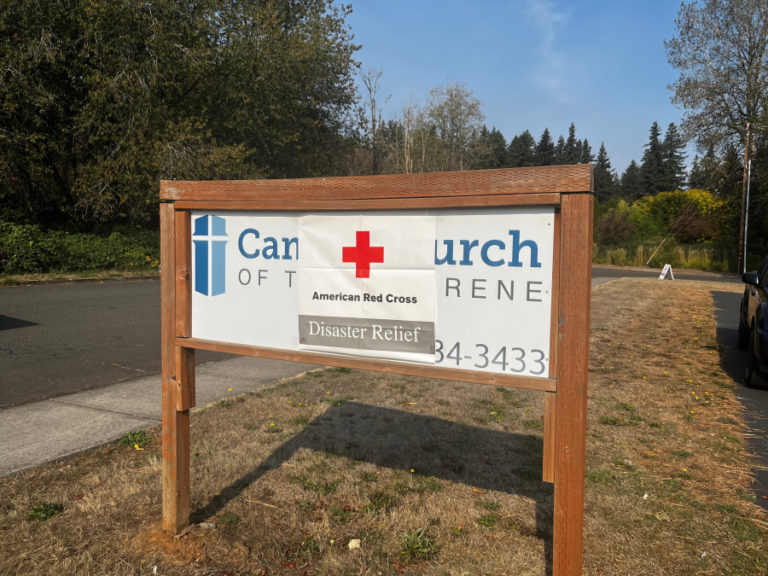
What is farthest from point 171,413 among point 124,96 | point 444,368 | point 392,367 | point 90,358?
point 124,96

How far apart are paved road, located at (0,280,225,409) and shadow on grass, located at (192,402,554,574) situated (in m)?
2.54

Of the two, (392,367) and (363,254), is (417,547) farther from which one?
(363,254)

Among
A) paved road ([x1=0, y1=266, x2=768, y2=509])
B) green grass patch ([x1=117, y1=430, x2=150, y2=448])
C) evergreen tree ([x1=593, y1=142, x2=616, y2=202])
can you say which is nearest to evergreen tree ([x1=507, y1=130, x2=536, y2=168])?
evergreen tree ([x1=593, y1=142, x2=616, y2=202])

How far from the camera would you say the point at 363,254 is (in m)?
2.55

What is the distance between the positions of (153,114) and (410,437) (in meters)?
18.7

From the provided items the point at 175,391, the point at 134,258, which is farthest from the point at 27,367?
the point at 134,258

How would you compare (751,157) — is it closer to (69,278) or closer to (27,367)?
Result: (69,278)

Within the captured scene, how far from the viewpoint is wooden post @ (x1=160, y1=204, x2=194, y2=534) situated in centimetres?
290

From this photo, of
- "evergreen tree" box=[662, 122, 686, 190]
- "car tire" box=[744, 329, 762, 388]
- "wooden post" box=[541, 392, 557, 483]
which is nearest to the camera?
"wooden post" box=[541, 392, 557, 483]

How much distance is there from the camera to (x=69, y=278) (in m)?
15.1

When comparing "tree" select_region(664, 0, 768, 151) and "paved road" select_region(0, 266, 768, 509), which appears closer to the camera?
"paved road" select_region(0, 266, 768, 509)

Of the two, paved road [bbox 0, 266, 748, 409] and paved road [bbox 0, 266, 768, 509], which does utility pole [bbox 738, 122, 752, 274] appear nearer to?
paved road [bbox 0, 266, 768, 509]

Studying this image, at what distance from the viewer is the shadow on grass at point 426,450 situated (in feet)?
11.5

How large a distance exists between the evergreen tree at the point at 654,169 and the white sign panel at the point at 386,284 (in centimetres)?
8759
